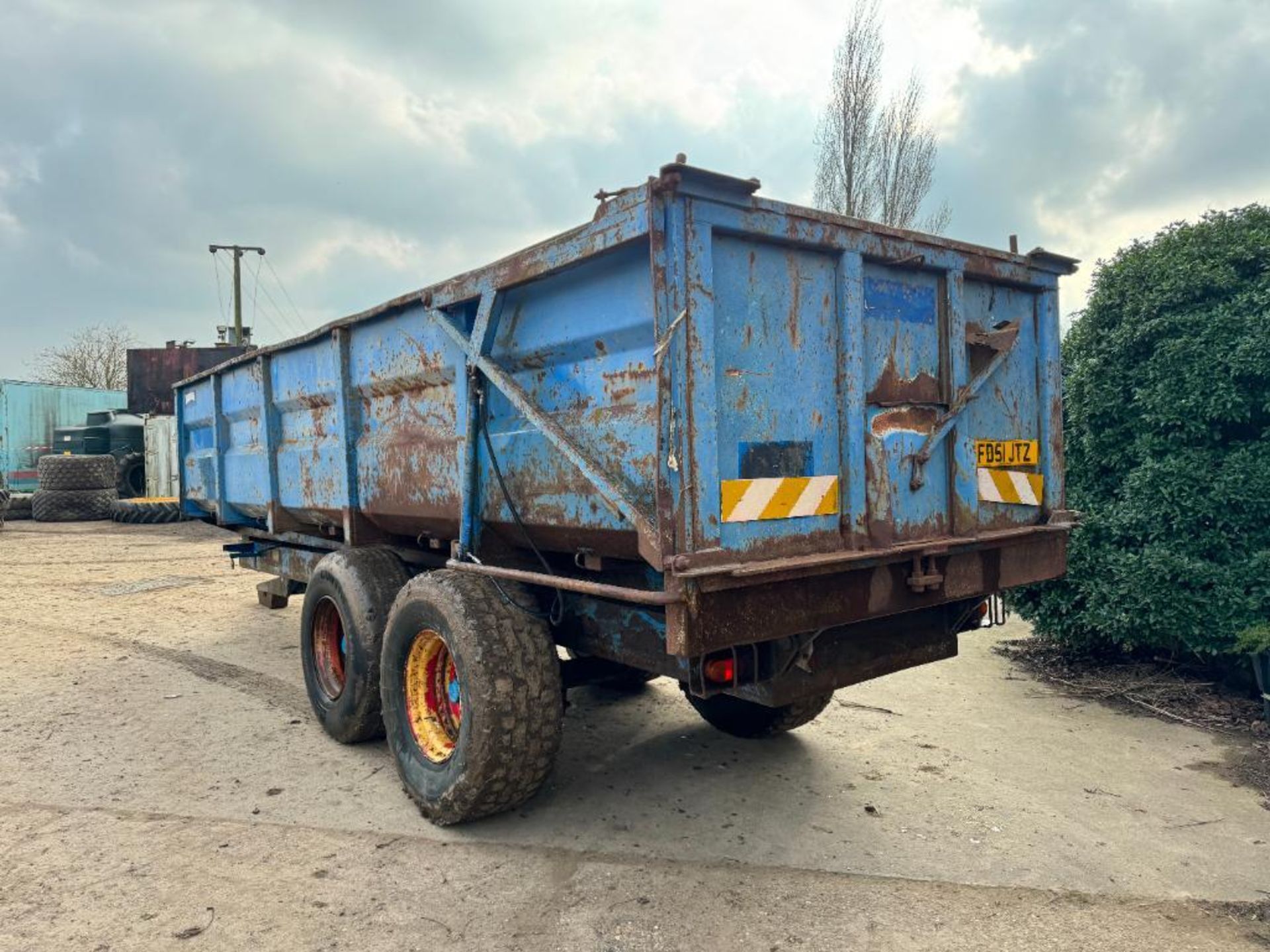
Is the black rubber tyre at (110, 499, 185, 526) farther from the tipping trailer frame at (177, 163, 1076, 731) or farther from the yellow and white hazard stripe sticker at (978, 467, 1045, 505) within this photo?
the yellow and white hazard stripe sticker at (978, 467, 1045, 505)

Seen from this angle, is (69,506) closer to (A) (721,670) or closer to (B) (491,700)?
(B) (491,700)

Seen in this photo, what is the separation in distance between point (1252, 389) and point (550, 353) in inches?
177

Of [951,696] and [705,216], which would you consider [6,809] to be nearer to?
[705,216]

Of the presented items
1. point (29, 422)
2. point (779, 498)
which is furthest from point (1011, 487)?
point (29, 422)

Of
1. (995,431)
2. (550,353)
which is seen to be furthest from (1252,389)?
(550,353)

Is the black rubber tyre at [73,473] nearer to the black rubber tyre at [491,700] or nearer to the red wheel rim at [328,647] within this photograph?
the red wheel rim at [328,647]

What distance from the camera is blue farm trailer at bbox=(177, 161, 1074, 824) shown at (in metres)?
2.64

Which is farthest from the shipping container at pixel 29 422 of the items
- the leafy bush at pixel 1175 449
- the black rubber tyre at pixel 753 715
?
the leafy bush at pixel 1175 449

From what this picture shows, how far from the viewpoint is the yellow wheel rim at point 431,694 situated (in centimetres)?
364

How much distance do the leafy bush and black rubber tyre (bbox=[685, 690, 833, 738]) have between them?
2.46m

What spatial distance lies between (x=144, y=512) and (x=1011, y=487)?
16764mm

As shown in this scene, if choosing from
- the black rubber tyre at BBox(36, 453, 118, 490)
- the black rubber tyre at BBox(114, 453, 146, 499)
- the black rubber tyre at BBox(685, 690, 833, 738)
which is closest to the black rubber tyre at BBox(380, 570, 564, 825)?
the black rubber tyre at BBox(685, 690, 833, 738)

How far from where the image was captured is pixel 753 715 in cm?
435

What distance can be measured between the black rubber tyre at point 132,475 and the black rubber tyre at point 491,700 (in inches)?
751
